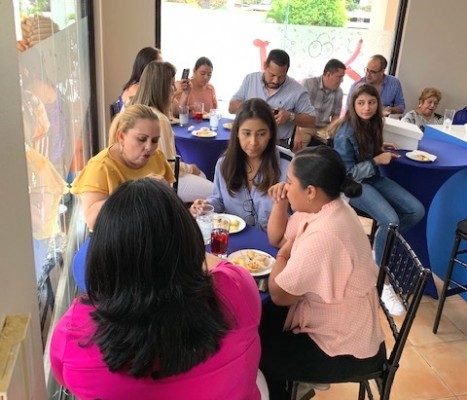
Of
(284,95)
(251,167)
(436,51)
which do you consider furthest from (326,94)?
(251,167)

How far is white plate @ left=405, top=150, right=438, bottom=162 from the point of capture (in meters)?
2.95

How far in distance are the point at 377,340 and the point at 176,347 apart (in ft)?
3.20

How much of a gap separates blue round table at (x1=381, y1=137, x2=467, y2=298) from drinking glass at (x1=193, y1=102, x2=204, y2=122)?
1635mm

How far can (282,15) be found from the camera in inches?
205

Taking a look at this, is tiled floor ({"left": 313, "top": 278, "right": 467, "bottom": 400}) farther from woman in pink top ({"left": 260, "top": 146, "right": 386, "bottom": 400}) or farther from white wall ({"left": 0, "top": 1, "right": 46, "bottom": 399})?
white wall ({"left": 0, "top": 1, "right": 46, "bottom": 399})

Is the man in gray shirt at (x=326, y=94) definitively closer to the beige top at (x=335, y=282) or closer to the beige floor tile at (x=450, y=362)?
the beige floor tile at (x=450, y=362)

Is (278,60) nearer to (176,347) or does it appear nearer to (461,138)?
(461,138)

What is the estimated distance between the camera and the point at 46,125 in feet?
5.47

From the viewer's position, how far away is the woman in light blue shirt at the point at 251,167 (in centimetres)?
231

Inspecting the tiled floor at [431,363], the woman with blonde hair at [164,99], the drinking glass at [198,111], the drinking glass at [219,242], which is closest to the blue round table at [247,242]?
the drinking glass at [219,242]

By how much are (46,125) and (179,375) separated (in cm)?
111

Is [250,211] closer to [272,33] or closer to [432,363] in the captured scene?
[432,363]

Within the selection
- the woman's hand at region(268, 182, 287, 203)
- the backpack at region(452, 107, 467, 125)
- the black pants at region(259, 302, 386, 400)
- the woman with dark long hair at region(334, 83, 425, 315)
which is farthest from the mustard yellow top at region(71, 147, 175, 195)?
the backpack at region(452, 107, 467, 125)

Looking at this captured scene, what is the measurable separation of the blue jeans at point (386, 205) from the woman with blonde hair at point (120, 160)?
1.59 meters
